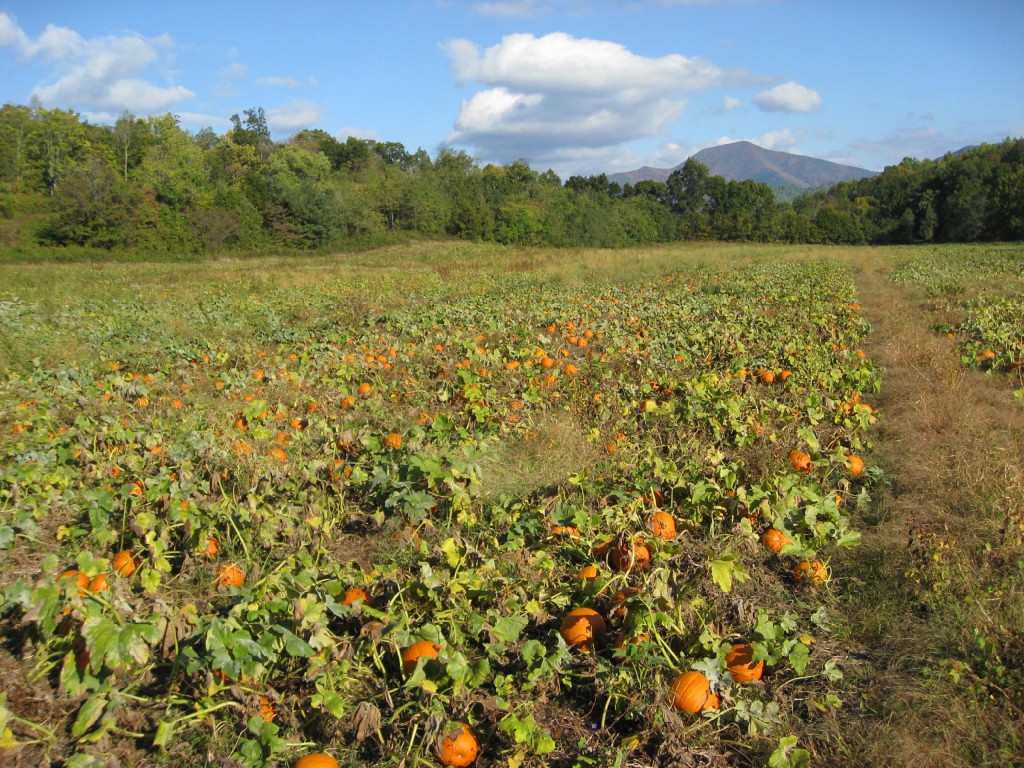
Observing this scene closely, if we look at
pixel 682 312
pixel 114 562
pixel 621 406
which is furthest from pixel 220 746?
pixel 682 312

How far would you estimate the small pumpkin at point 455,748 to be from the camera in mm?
2100

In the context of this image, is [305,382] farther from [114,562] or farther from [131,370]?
[114,562]

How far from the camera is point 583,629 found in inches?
103

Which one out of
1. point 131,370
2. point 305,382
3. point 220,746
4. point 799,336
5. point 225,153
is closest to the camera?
point 220,746

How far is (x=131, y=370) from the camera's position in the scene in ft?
23.2

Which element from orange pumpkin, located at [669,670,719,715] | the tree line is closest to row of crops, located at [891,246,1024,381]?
orange pumpkin, located at [669,670,719,715]

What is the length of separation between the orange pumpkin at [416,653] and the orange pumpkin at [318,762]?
38cm

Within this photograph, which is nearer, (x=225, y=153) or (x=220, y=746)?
(x=220, y=746)

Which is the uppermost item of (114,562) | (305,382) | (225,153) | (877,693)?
(225,153)

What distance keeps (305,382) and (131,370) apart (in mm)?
2316

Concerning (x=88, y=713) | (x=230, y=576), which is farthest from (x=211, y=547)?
(x=88, y=713)

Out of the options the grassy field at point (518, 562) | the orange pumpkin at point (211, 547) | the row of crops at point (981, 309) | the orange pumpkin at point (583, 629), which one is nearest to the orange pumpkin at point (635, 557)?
the grassy field at point (518, 562)

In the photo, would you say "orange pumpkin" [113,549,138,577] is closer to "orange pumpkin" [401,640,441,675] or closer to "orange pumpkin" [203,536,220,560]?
"orange pumpkin" [203,536,220,560]

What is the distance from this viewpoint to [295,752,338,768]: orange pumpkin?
6.71ft
